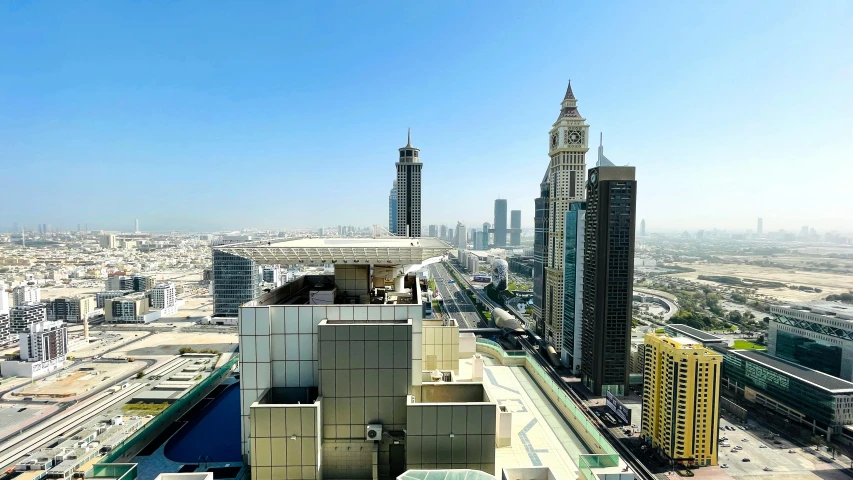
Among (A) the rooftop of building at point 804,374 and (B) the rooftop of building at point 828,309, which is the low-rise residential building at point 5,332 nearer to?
(A) the rooftop of building at point 804,374

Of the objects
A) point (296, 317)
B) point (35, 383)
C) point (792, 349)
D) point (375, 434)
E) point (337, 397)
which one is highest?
point (296, 317)

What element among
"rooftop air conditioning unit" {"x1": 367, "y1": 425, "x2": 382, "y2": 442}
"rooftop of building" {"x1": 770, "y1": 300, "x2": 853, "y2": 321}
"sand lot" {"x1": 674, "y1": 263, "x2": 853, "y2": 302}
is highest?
"rooftop air conditioning unit" {"x1": 367, "y1": 425, "x2": 382, "y2": 442}

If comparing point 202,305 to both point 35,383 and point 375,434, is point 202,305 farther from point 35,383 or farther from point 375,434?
point 375,434

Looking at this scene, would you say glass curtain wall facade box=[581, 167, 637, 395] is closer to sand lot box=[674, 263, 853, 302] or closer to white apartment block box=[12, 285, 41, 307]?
sand lot box=[674, 263, 853, 302]

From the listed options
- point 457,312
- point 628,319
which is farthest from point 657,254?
point 628,319

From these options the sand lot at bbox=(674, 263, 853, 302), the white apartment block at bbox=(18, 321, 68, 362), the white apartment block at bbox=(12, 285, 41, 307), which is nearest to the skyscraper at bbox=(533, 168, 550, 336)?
the sand lot at bbox=(674, 263, 853, 302)

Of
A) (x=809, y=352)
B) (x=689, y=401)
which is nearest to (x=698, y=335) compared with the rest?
(x=809, y=352)

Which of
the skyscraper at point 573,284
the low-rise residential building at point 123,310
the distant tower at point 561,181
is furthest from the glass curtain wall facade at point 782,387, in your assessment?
the low-rise residential building at point 123,310
